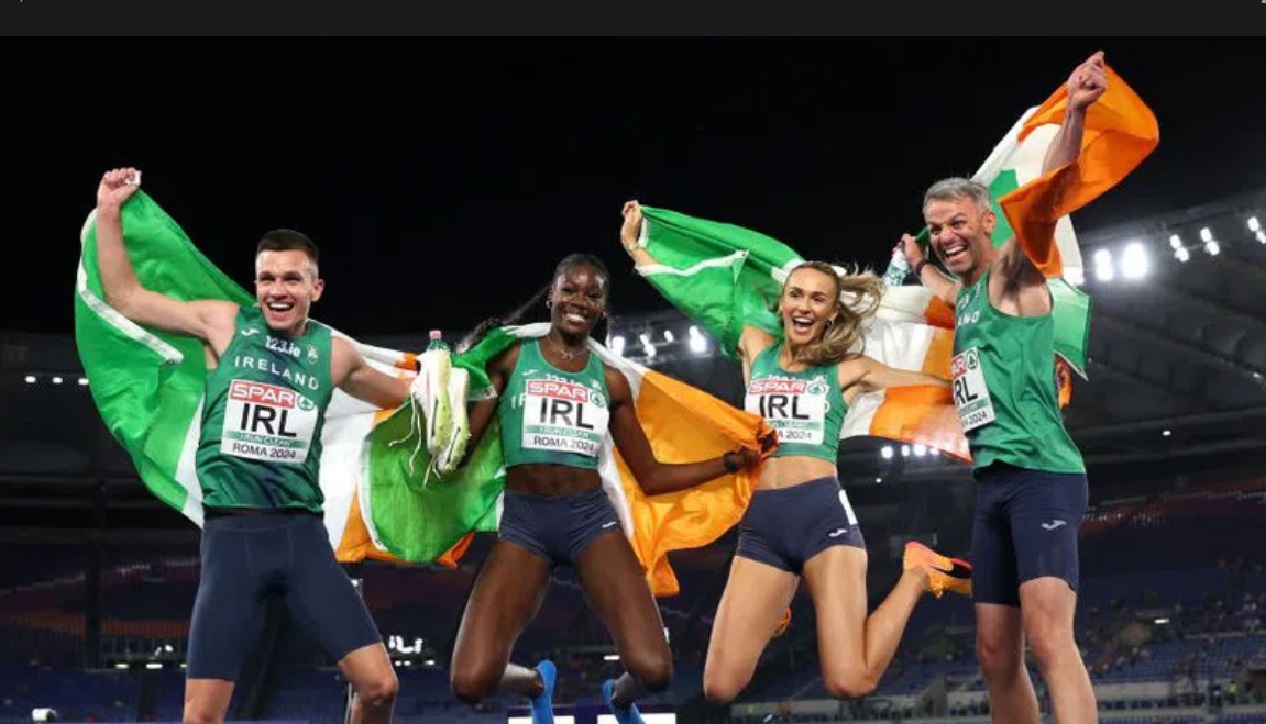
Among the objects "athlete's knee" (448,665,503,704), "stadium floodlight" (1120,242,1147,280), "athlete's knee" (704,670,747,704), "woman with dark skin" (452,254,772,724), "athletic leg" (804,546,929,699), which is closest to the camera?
"athlete's knee" (448,665,503,704)

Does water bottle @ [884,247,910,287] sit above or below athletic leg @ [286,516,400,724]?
above

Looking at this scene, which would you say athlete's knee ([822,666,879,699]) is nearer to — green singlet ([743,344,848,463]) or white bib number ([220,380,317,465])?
green singlet ([743,344,848,463])

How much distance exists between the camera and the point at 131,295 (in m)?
6.12

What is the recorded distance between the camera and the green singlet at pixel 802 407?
6777mm

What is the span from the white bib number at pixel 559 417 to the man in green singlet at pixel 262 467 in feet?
3.03

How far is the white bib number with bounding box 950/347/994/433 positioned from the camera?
19.3ft

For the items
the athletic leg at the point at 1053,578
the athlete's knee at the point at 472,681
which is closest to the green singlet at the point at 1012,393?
the athletic leg at the point at 1053,578

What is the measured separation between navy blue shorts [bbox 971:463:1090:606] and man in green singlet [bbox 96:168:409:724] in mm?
2645

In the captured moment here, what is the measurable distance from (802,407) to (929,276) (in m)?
1.08

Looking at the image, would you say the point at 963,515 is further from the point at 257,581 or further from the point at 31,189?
the point at 257,581

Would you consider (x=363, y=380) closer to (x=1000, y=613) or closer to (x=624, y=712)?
(x=624, y=712)

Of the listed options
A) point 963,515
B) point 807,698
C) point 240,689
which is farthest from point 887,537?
point 240,689

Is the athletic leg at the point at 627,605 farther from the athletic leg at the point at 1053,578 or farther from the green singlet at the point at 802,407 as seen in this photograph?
the athletic leg at the point at 1053,578

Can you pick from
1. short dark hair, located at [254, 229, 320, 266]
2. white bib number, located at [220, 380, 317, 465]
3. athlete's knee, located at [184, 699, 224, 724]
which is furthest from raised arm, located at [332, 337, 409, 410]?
athlete's knee, located at [184, 699, 224, 724]
